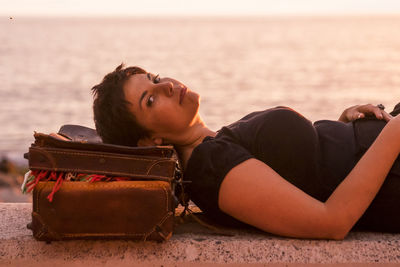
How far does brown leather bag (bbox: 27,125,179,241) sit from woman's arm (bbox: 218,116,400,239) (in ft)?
1.08

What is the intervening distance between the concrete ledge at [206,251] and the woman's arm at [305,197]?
83 mm

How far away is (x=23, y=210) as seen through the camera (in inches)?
136

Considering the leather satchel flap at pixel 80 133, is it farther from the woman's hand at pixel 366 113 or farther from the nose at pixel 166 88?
the woman's hand at pixel 366 113

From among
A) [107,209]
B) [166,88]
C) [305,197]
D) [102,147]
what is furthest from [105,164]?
[305,197]

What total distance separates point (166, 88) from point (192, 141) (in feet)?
1.05

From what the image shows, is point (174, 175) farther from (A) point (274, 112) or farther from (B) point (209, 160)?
(A) point (274, 112)

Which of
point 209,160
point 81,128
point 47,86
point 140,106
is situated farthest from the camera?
point 47,86

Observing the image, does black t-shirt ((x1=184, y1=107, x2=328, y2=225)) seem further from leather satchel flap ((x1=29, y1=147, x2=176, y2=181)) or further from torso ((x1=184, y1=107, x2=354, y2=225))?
leather satchel flap ((x1=29, y1=147, x2=176, y2=181))

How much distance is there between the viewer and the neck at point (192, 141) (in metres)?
3.25

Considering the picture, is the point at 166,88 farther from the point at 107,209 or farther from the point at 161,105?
the point at 107,209

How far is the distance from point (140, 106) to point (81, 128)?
0.68 m

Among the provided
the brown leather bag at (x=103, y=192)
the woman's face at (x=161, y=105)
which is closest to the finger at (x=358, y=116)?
the woman's face at (x=161, y=105)

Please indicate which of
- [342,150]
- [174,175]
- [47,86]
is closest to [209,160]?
[174,175]

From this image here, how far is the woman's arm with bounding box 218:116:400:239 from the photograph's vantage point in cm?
274
